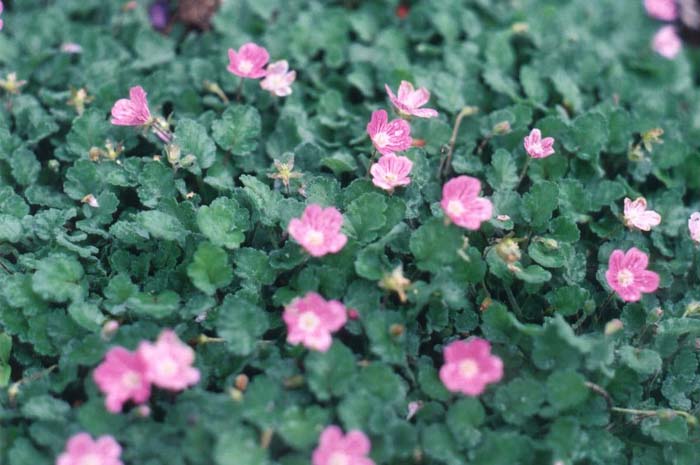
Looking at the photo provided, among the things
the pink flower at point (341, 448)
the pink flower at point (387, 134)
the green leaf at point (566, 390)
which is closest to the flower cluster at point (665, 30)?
the pink flower at point (387, 134)

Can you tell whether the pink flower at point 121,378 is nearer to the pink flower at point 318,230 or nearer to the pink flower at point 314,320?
the pink flower at point 314,320

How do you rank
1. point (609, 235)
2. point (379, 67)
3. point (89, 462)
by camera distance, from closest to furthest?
point (89, 462) < point (609, 235) < point (379, 67)

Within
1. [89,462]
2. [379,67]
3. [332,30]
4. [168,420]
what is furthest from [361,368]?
[332,30]

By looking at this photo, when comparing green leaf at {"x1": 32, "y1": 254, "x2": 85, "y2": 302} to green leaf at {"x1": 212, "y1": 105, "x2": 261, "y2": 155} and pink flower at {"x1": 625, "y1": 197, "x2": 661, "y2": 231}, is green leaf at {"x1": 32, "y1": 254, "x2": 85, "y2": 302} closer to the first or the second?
green leaf at {"x1": 212, "y1": 105, "x2": 261, "y2": 155}

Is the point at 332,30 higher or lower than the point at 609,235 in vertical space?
higher

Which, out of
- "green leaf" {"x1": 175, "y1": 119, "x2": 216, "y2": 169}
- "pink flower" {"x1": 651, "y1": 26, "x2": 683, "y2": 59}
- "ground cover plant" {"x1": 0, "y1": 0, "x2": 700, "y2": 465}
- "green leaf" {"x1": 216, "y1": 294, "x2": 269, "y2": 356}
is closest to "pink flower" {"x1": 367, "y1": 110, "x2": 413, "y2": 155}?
"ground cover plant" {"x1": 0, "y1": 0, "x2": 700, "y2": 465}

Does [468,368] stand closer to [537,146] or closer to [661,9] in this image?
[537,146]

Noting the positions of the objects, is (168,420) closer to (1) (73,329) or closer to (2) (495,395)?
(1) (73,329)
